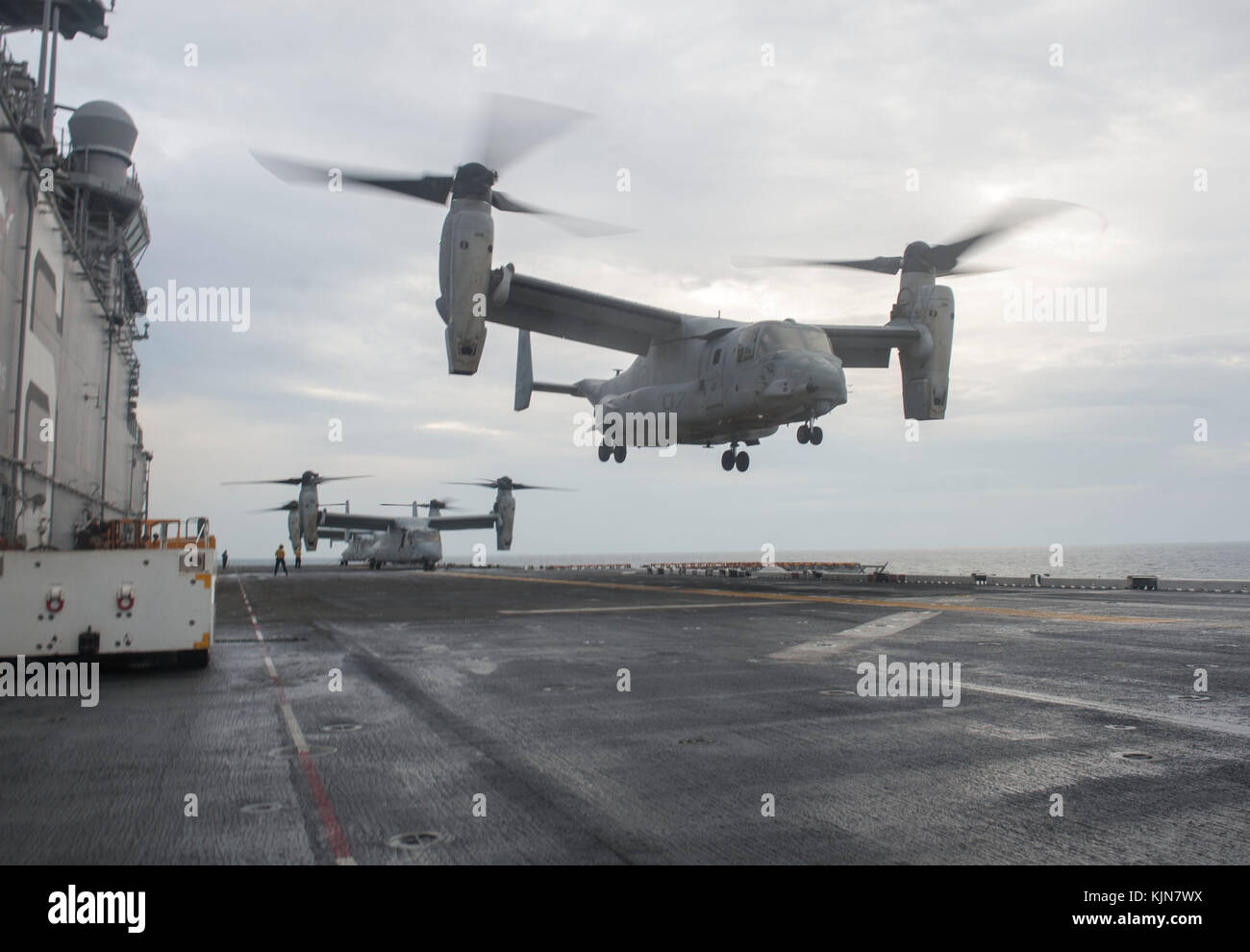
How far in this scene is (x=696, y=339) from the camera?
29.3m

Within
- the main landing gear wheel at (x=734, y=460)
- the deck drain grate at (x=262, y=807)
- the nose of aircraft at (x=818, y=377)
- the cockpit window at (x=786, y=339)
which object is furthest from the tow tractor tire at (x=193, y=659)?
the main landing gear wheel at (x=734, y=460)

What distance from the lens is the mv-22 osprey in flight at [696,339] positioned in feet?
76.0

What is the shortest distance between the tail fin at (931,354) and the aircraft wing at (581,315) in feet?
29.2

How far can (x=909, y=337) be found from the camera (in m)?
31.0

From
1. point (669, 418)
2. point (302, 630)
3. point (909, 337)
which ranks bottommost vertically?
point (302, 630)

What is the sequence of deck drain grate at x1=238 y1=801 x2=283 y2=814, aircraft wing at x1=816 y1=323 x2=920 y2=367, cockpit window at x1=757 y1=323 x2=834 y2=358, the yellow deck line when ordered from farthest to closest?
aircraft wing at x1=816 y1=323 x2=920 y2=367 < cockpit window at x1=757 y1=323 x2=834 y2=358 < the yellow deck line < deck drain grate at x1=238 y1=801 x2=283 y2=814

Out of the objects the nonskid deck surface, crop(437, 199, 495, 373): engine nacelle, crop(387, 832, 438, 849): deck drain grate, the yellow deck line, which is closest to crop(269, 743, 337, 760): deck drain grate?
the nonskid deck surface

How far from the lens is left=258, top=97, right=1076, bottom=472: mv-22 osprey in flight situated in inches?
912

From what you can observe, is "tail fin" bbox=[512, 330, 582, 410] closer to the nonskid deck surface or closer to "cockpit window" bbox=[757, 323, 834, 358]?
"cockpit window" bbox=[757, 323, 834, 358]

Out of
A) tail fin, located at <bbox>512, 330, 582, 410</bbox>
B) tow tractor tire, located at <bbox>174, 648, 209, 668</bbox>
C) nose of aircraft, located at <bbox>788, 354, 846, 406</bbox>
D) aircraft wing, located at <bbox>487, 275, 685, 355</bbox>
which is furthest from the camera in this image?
tail fin, located at <bbox>512, 330, 582, 410</bbox>

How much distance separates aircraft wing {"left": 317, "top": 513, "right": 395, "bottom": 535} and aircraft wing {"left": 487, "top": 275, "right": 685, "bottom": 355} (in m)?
34.4
